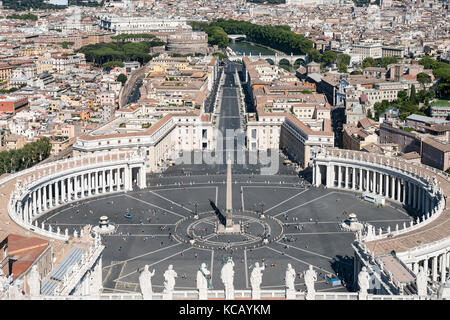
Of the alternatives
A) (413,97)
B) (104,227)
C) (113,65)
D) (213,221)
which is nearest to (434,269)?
(213,221)

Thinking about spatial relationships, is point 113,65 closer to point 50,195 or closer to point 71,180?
point 71,180

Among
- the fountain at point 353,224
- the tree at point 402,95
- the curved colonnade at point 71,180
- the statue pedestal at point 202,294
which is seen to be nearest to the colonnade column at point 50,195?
the curved colonnade at point 71,180

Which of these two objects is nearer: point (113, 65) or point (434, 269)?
point (434, 269)

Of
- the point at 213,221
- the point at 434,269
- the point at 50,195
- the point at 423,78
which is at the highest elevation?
the point at 423,78

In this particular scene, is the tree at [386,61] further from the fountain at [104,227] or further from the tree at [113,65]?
the fountain at [104,227]

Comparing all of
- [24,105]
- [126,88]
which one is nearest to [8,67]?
[126,88]

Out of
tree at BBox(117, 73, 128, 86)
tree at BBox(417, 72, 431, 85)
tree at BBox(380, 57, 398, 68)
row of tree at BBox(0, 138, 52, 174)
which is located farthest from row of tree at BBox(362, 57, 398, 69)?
row of tree at BBox(0, 138, 52, 174)
